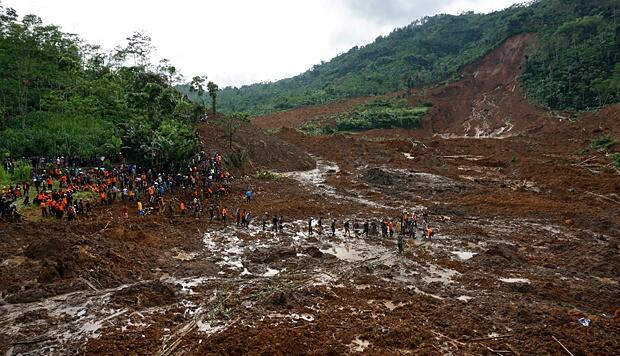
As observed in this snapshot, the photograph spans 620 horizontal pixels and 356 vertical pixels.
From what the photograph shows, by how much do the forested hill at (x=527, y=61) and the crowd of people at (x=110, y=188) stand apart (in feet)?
165

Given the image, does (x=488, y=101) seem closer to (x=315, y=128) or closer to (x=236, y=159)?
(x=315, y=128)

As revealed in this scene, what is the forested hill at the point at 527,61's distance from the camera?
183 feet

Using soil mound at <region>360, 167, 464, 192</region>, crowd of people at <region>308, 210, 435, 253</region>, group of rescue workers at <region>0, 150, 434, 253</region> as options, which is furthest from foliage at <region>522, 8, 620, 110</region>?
crowd of people at <region>308, 210, 435, 253</region>

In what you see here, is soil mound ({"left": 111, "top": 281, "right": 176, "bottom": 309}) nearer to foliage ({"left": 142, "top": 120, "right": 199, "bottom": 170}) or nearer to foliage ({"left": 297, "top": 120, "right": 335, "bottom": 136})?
foliage ({"left": 142, "top": 120, "right": 199, "bottom": 170})

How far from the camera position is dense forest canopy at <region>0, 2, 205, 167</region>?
27.7 m

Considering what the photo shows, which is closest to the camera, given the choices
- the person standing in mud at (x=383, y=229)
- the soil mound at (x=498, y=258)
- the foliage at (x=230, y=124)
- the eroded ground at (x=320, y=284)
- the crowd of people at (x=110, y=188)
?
the eroded ground at (x=320, y=284)

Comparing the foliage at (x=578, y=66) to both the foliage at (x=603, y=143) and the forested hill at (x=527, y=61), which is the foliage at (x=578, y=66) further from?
the foliage at (x=603, y=143)

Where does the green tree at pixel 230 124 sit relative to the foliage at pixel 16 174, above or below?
above

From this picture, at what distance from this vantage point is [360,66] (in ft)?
385

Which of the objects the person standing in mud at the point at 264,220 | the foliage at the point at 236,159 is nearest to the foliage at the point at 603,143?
the foliage at the point at 236,159

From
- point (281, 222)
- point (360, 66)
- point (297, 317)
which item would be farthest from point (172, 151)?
point (360, 66)

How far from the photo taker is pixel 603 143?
38.7 meters

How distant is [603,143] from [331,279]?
35.5 meters

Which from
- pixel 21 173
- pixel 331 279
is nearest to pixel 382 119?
pixel 21 173
